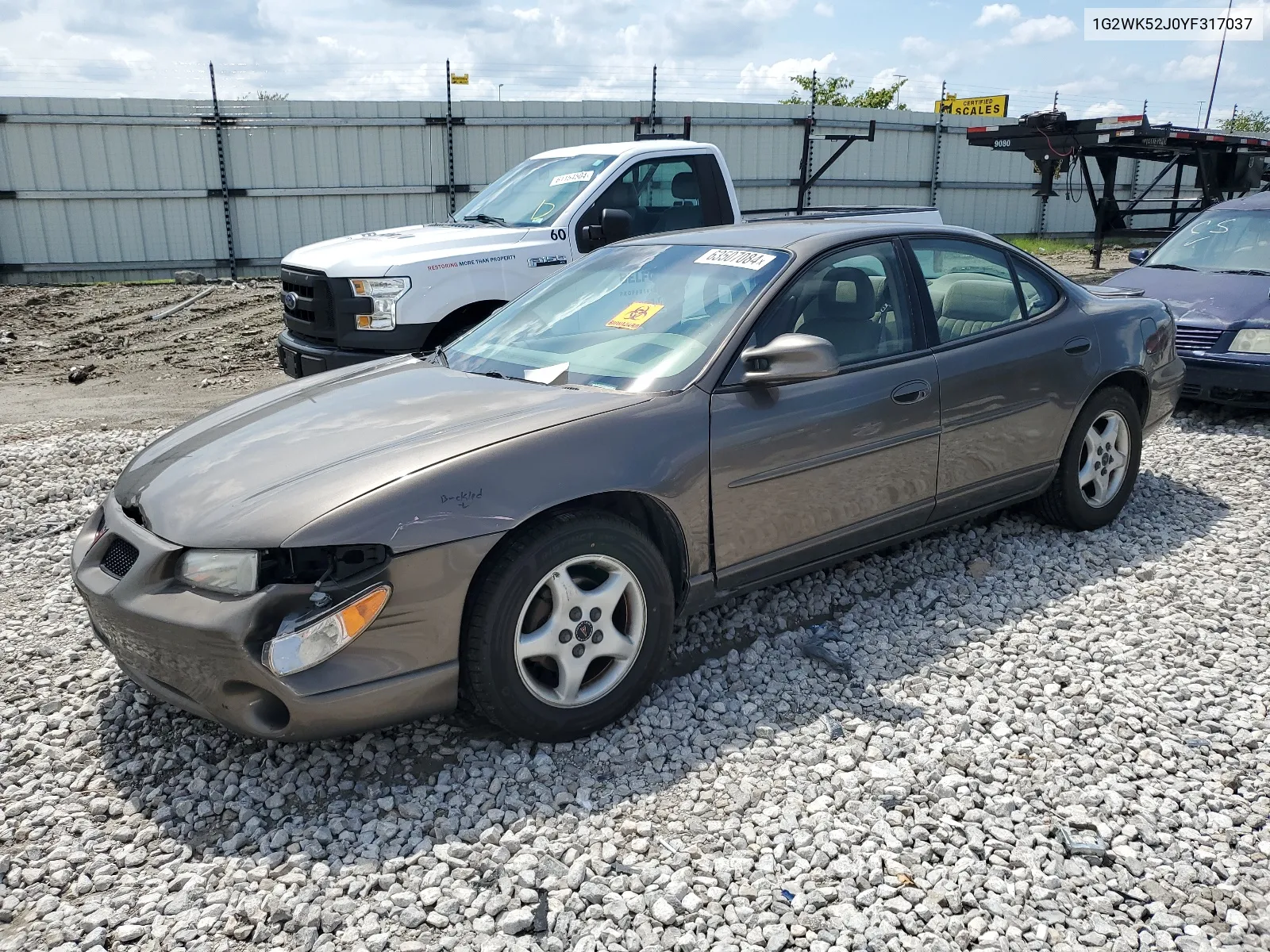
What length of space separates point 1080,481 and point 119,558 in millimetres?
4134

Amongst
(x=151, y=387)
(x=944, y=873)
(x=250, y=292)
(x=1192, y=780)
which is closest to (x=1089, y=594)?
(x=1192, y=780)

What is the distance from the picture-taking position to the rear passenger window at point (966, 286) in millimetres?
4238

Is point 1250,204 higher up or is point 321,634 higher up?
point 1250,204

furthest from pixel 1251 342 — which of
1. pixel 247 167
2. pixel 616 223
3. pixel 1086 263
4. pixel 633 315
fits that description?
pixel 247 167

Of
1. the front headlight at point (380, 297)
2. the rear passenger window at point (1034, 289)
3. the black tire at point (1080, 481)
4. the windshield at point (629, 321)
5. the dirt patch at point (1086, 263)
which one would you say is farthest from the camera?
the dirt patch at point (1086, 263)

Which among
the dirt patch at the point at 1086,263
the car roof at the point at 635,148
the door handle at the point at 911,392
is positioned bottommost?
the dirt patch at the point at 1086,263

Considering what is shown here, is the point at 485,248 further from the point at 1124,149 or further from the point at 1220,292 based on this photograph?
the point at 1124,149

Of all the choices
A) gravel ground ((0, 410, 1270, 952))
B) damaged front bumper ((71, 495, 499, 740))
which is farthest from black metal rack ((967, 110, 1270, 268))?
damaged front bumper ((71, 495, 499, 740))

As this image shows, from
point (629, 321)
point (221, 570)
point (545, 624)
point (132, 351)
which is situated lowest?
point (132, 351)

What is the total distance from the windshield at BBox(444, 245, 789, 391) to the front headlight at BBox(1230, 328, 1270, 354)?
4.65 m

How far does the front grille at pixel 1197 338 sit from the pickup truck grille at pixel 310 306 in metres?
5.88

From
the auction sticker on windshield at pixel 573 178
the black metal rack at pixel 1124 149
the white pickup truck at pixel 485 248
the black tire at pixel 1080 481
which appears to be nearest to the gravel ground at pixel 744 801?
the black tire at pixel 1080 481

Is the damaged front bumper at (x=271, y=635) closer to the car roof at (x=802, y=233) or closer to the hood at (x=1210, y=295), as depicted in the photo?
the car roof at (x=802, y=233)

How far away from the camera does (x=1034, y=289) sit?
184 inches
